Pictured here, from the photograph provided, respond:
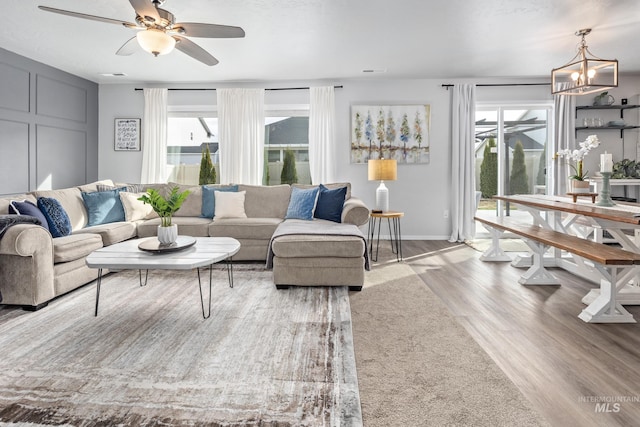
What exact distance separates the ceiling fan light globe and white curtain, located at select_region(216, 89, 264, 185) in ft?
10.3

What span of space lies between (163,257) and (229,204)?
6.76 ft

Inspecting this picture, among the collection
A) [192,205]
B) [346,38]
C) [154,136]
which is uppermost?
[346,38]

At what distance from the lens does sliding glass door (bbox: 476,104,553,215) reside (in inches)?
243

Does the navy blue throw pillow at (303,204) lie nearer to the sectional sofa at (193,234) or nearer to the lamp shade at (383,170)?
the sectional sofa at (193,234)

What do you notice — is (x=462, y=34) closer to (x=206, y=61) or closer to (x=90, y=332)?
(x=206, y=61)

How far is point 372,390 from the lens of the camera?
6.05 ft

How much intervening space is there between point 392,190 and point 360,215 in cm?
205

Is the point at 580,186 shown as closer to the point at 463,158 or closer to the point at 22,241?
the point at 463,158

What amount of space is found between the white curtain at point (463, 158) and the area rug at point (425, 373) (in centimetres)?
311

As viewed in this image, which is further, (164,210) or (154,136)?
(154,136)

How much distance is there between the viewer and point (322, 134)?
19.7 feet

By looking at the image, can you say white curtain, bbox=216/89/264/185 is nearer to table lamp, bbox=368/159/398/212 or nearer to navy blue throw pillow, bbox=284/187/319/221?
navy blue throw pillow, bbox=284/187/319/221

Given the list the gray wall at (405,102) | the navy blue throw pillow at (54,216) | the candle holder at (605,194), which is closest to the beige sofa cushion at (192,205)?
the navy blue throw pillow at (54,216)

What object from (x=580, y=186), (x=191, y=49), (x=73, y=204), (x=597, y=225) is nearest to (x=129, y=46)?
(x=191, y=49)
